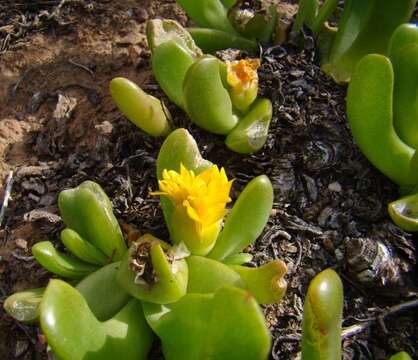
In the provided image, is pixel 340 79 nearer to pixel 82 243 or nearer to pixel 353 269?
pixel 353 269

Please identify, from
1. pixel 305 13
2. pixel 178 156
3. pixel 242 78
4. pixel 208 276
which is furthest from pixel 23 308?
pixel 305 13

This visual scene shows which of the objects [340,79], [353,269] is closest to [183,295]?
[353,269]

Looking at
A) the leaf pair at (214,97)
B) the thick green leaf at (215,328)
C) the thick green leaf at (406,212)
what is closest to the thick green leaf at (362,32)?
the leaf pair at (214,97)

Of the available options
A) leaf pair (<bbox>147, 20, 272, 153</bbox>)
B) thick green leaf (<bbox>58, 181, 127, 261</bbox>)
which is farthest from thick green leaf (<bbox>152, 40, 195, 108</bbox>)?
thick green leaf (<bbox>58, 181, 127, 261</bbox>)

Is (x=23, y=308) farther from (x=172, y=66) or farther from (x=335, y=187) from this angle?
(x=335, y=187)

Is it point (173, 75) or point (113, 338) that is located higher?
point (173, 75)

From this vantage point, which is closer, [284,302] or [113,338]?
[113,338]
